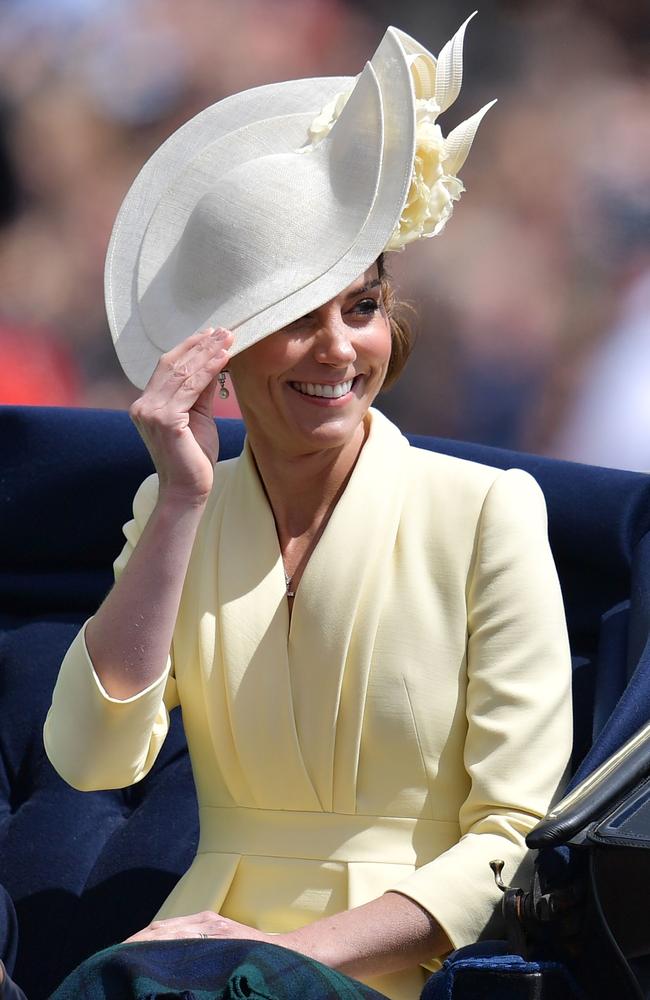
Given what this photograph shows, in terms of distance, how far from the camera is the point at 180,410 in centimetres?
141

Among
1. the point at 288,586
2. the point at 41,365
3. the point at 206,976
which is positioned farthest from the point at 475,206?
the point at 206,976

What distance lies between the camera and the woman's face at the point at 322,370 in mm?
1459

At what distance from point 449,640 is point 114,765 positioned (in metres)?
0.36

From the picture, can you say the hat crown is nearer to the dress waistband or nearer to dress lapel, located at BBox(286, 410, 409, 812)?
dress lapel, located at BBox(286, 410, 409, 812)

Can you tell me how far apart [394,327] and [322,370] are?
187mm

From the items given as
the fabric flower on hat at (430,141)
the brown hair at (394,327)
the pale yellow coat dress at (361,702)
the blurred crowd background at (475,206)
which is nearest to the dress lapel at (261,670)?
the pale yellow coat dress at (361,702)

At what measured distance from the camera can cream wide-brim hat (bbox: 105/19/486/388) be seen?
4.69 feet

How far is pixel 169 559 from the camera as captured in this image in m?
1.40

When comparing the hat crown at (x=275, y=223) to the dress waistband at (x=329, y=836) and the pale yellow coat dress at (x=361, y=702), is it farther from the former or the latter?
the dress waistband at (x=329, y=836)

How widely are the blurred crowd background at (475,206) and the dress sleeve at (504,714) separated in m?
1.29

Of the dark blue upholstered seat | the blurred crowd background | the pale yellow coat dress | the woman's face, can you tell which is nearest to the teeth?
the woman's face

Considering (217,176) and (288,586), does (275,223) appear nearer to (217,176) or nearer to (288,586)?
(217,176)

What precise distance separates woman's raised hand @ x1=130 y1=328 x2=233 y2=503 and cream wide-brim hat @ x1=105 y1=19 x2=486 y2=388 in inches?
1.1

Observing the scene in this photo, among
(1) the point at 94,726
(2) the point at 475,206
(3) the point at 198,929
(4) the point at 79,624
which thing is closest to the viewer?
(3) the point at 198,929
